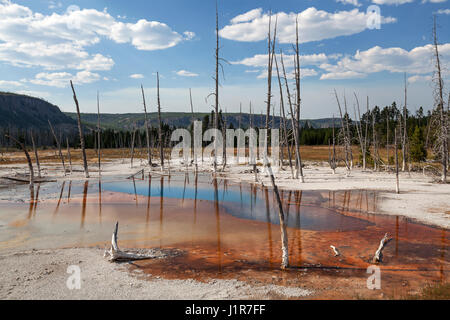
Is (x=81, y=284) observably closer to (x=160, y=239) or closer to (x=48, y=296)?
(x=48, y=296)

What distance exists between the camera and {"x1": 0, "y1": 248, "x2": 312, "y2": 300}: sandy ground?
6.91m

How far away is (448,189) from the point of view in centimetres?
2170

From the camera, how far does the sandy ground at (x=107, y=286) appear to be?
691 centimetres

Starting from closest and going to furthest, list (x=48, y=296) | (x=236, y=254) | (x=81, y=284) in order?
1. (x=48, y=296)
2. (x=81, y=284)
3. (x=236, y=254)

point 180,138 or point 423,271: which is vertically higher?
point 180,138

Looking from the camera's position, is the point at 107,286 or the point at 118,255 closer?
the point at 107,286

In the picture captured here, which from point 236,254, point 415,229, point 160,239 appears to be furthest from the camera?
point 415,229

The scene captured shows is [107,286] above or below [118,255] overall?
below

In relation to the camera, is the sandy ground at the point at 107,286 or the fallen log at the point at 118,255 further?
the fallen log at the point at 118,255

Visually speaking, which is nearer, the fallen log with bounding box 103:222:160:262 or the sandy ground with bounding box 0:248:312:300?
the sandy ground with bounding box 0:248:312:300

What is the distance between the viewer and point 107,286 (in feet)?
24.3
